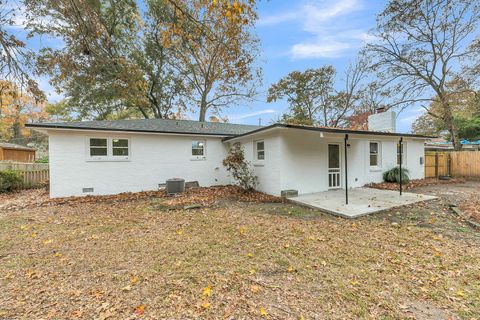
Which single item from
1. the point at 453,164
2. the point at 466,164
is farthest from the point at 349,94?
the point at 466,164

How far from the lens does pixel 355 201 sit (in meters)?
7.37

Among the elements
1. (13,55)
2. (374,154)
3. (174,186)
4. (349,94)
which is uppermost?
(349,94)

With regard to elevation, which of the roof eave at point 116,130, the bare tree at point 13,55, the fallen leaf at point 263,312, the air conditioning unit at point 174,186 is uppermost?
the bare tree at point 13,55

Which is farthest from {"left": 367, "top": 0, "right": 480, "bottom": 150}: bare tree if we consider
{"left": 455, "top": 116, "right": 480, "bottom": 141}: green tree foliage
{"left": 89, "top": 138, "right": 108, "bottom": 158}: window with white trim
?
{"left": 89, "top": 138, "right": 108, "bottom": 158}: window with white trim

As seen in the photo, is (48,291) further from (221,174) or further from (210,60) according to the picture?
(210,60)

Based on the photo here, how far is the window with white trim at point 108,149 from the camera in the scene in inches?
367

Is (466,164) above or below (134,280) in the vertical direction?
above

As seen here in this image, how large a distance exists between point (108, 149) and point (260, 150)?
22.2ft

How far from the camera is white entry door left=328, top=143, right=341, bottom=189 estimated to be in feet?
31.6

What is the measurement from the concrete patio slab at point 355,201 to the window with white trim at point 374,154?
118 inches

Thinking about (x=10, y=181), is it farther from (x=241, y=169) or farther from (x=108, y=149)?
(x=241, y=169)

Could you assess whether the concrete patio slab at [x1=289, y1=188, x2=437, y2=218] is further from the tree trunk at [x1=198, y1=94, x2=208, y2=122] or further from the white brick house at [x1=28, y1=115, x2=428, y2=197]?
the tree trunk at [x1=198, y1=94, x2=208, y2=122]

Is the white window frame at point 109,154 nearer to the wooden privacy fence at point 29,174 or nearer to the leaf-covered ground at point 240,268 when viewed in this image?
the leaf-covered ground at point 240,268

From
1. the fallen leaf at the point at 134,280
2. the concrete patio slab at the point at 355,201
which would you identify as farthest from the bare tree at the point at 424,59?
the fallen leaf at the point at 134,280
